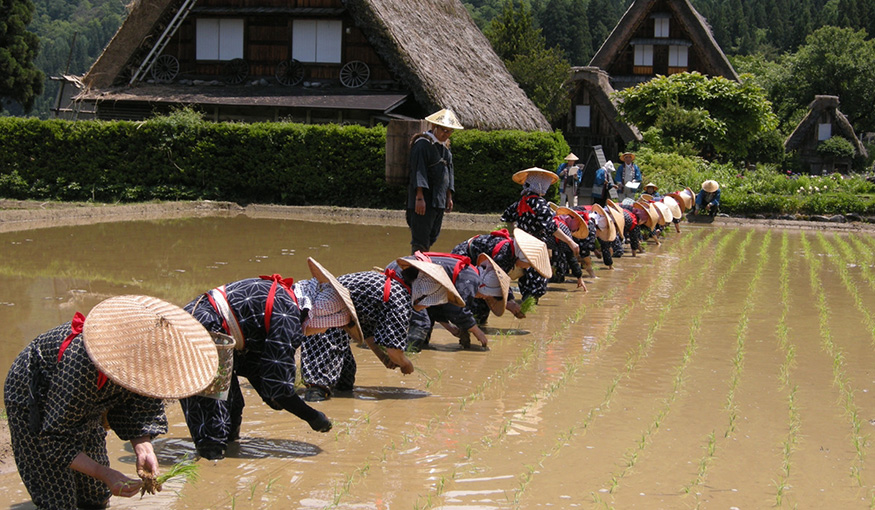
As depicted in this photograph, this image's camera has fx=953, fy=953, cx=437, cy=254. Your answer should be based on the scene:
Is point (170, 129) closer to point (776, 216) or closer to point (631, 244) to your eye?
point (631, 244)

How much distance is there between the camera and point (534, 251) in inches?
280

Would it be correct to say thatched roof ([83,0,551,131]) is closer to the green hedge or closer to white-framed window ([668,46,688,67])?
the green hedge

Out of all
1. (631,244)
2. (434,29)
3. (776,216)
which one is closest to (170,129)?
(434,29)

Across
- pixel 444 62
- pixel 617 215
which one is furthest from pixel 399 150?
pixel 444 62

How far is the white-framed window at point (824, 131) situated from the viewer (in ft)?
117

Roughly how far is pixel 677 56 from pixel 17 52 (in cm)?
2421


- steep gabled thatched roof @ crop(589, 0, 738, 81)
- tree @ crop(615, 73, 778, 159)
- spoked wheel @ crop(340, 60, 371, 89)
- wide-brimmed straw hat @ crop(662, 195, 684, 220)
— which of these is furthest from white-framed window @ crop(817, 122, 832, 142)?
wide-brimmed straw hat @ crop(662, 195, 684, 220)

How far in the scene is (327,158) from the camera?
20.0 metres

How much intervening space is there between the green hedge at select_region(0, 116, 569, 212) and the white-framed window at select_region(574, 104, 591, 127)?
17276 mm

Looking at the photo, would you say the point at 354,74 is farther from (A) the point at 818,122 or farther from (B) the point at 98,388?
(A) the point at 818,122

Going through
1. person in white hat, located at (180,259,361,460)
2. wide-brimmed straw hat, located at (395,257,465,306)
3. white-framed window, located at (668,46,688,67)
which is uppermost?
white-framed window, located at (668,46,688,67)

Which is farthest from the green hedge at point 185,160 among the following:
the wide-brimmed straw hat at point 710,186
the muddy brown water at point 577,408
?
the muddy brown water at point 577,408

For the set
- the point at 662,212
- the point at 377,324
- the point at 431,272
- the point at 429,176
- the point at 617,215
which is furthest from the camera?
the point at 662,212

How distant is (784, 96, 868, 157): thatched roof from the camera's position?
3569 cm
